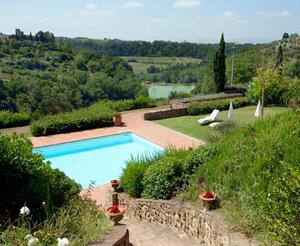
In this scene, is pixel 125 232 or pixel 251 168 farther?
pixel 251 168

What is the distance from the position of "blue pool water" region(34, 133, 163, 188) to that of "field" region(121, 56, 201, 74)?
81.1 metres

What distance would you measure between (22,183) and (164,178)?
2.87 meters

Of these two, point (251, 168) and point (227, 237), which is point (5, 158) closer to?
point (227, 237)

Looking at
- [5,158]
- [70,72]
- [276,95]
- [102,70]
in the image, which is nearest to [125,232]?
[5,158]

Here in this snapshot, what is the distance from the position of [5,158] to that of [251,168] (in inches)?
146

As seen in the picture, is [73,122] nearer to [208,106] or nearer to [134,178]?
[208,106]

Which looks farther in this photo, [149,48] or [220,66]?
[149,48]

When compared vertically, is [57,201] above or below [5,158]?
below

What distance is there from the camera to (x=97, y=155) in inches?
535

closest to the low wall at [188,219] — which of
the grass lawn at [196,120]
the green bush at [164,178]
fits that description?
the green bush at [164,178]

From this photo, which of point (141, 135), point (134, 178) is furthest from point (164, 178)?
point (141, 135)

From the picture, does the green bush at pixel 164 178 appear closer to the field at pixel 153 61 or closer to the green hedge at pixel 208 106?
the green hedge at pixel 208 106

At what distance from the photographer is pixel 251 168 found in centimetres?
A: 562

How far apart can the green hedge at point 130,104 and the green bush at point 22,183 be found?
41.8ft
